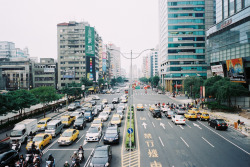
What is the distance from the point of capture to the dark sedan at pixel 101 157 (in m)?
13.0

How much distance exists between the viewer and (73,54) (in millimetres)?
90875

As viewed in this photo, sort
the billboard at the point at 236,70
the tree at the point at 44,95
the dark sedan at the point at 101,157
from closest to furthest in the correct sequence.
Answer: the dark sedan at the point at 101,157 → the tree at the point at 44,95 → the billboard at the point at 236,70

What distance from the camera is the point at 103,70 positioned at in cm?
13100

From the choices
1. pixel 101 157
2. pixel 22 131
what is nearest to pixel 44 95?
pixel 22 131

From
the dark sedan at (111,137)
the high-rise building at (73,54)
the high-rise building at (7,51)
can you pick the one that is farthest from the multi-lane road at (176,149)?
the high-rise building at (7,51)

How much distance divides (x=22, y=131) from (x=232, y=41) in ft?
163

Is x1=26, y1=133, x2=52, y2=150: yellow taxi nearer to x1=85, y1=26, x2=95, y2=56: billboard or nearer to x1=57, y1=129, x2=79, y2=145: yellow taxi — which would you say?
x1=57, y1=129, x2=79, y2=145: yellow taxi

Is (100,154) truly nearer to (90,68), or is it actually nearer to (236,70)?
(236,70)

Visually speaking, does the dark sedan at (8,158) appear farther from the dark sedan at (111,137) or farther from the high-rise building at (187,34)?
the high-rise building at (187,34)

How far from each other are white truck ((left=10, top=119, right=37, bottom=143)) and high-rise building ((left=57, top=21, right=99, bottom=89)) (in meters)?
66.1

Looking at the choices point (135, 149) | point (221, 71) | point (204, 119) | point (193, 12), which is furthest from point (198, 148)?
point (193, 12)

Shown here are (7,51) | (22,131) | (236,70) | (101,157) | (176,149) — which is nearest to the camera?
(101,157)

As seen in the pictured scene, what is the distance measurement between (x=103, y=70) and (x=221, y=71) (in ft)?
303

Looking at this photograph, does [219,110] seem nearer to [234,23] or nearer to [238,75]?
[238,75]
